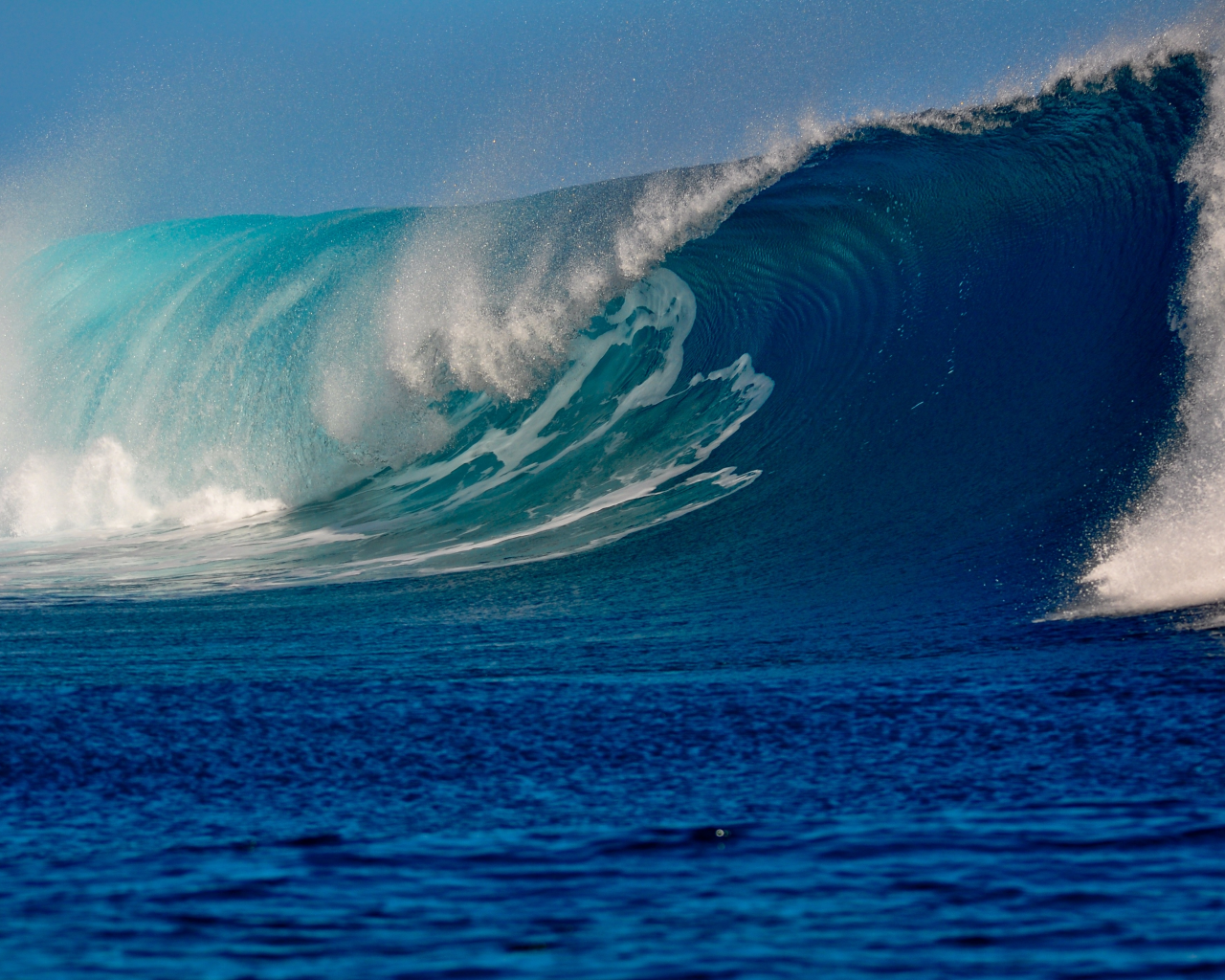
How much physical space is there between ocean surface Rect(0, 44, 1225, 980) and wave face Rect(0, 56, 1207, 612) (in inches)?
1.7

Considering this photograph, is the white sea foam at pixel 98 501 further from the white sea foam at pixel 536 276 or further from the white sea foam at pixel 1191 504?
the white sea foam at pixel 1191 504

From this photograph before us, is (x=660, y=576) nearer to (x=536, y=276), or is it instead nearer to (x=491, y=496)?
(x=491, y=496)

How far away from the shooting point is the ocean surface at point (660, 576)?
1764mm

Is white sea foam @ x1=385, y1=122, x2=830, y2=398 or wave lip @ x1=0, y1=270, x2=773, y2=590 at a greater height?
white sea foam @ x1=385, y1=122, x2=830, y2=398

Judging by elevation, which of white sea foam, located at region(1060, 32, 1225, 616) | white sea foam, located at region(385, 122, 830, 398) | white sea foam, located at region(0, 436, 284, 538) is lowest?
white sea foam, located at region(1060, 32, 1225, 616)

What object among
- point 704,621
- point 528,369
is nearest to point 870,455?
point 704,621

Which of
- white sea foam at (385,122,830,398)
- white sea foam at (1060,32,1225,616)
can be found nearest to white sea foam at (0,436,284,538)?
white sea foam at (385,122,830,398)

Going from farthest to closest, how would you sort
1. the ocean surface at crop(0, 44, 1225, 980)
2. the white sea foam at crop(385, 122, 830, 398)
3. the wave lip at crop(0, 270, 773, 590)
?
1. the white sea foam at crop(385, 122, 830, 398)
2. the wave lip at crop(0, 270, 773, 590)
3. the ocean surface at crop(0, 44, 1225, 980)

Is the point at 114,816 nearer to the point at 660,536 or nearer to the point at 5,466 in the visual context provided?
the point at 660,536

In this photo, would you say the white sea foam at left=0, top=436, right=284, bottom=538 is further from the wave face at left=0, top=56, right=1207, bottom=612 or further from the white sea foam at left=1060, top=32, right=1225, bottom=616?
the white sea foam at left=1060, top=32, right=1225, bottom=616

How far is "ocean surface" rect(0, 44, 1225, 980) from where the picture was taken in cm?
176

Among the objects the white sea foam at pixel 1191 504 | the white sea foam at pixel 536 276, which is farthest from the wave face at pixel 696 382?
the white sea foam at pixel 1191 504

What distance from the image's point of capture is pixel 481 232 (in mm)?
10742

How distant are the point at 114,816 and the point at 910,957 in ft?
4.80
